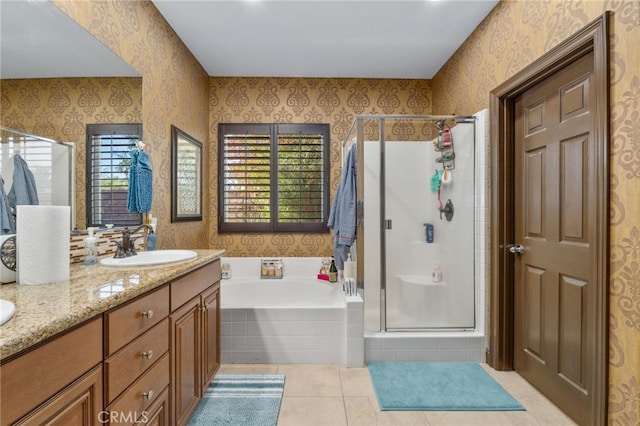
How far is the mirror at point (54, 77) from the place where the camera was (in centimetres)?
120

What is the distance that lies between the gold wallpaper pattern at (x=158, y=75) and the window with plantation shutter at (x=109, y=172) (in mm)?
291

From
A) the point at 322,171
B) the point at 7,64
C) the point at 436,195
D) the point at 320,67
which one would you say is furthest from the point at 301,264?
the point at 7,64

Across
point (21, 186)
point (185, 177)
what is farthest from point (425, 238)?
point (21, 186)

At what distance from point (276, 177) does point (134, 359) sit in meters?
2.48

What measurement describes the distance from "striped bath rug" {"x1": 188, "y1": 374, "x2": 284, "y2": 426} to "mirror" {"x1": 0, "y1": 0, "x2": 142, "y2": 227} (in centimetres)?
123

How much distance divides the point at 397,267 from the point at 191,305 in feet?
5.64

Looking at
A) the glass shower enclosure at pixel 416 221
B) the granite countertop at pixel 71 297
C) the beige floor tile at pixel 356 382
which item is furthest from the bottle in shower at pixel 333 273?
the granite countertop at pixel 71 297

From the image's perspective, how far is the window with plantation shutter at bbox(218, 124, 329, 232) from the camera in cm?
342

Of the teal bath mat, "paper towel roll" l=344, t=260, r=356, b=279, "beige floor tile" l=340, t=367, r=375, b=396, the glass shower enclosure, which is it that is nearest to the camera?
the teal bath mat

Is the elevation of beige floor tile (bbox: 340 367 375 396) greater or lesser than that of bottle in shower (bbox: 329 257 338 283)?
lesser

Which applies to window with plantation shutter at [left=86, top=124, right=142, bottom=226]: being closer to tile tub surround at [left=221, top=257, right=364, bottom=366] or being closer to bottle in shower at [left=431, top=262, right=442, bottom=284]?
tile tub surround at [left=221, top=257, right=364, bottom=366]

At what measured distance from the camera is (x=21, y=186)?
3.99 feet

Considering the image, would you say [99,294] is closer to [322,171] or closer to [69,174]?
[69,174]

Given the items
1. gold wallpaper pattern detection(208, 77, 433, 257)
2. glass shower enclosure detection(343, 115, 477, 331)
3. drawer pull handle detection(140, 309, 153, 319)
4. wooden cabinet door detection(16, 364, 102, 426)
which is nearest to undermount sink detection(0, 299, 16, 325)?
wooden cabinet door detection(16, 364, 102, 426)
